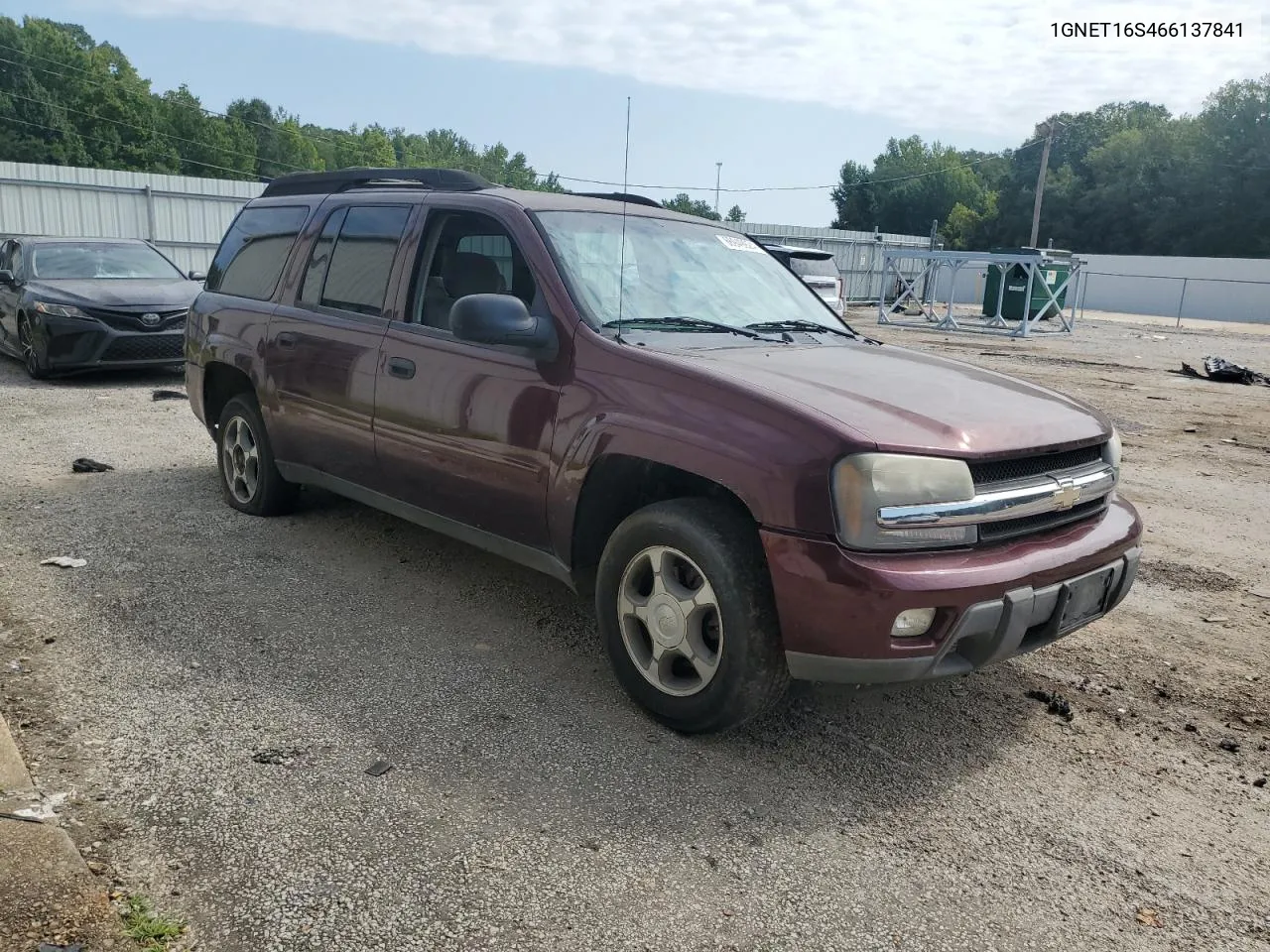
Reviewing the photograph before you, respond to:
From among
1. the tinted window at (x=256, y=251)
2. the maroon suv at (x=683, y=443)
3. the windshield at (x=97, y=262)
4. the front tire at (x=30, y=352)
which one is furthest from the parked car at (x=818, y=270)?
the maroon suv at (x=683, y=443)

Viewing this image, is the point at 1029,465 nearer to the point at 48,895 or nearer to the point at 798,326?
the point at 798,326

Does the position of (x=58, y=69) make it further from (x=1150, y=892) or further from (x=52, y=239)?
(x=1150, y=892)

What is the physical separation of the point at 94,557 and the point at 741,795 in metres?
3.70

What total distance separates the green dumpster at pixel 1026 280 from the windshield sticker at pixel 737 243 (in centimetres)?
2055

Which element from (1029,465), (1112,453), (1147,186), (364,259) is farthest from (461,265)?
(1147,186)

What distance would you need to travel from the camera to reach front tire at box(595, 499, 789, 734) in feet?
10.5

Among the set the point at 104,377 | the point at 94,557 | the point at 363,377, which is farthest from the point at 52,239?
the point at 363,377

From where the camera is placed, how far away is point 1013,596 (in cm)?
308

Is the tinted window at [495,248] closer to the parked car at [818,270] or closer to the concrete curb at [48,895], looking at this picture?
the concrete curb at [48,895]

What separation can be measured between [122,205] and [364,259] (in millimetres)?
21155

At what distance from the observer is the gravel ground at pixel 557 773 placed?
2.59 metres

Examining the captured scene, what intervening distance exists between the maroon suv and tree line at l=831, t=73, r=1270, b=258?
53.3 meters

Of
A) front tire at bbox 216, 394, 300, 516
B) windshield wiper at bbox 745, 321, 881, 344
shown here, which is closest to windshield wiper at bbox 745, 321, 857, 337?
windshield wiper at bbox 745, 321, 881, 344

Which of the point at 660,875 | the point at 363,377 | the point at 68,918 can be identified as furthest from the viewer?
the point at 363,377
